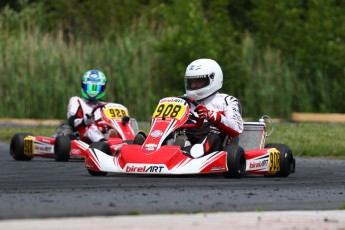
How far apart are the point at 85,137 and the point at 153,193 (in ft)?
23.1

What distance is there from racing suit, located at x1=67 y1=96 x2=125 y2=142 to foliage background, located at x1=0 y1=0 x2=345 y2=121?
10.4 m

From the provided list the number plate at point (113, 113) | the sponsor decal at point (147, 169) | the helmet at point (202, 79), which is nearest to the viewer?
the sponsor decal at point (147, 169)

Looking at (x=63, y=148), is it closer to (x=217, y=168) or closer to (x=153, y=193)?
(x=217, y=168)

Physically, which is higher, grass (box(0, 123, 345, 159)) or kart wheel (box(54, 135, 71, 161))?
kart wheel (box(54, 135, 71, 161))

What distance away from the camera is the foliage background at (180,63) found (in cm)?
2848

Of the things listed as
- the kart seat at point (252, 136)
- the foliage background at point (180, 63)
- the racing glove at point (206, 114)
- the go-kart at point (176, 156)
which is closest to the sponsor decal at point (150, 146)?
the go-kart at point (176, 156)

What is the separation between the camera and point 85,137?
17469mm

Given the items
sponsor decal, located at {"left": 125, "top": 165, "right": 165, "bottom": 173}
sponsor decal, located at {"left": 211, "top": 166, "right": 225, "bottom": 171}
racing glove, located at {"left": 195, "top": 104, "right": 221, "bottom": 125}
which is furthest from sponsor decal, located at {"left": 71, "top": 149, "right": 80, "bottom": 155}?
sponsor decal, located at {"left": 211, "top": 166, "right": 225, "bottom": 171}

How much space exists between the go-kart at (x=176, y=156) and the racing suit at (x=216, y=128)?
118mm

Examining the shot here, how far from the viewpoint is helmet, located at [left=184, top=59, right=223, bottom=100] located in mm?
13961

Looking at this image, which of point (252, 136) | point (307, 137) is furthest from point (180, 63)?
point (252, 136)

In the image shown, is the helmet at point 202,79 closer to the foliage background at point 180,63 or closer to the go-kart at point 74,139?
the go-kart at point 74,139

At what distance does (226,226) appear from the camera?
7785mm

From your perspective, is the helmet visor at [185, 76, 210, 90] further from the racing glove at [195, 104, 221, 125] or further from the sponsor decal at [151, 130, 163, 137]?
the sponsor decal at [151, 130, 163, 137]
